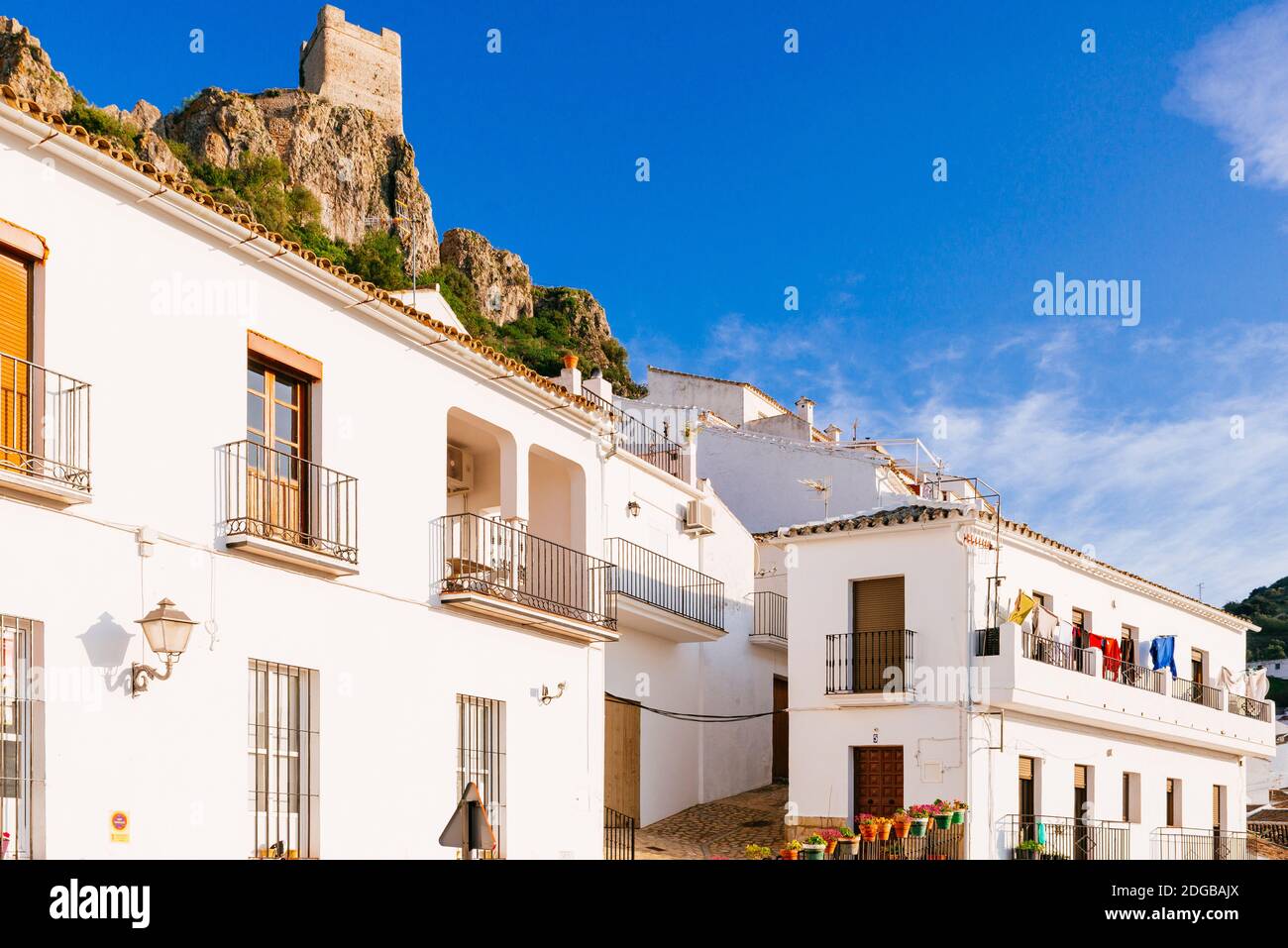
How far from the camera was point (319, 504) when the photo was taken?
1277cm

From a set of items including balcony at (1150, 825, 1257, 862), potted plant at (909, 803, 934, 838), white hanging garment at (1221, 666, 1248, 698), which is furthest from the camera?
white hanging garment at (1221, 666, 1248, 698)

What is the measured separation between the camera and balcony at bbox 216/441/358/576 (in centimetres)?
1157

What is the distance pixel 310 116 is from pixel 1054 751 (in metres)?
65.7

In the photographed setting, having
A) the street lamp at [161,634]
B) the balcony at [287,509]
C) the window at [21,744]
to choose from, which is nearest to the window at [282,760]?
the balcony at [287,509]

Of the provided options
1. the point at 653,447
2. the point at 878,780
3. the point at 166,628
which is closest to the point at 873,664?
the point at 878,780

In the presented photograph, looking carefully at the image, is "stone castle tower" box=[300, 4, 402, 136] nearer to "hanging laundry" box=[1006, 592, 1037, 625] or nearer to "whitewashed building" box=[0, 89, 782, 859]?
"hanging laundry" box=[1006, 592, 1037, 625]

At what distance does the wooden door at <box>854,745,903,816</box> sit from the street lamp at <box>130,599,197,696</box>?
50.1ft

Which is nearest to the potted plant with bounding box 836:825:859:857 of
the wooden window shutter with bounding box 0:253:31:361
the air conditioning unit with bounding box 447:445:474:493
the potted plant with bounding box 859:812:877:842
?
the potted plant with bounding box 859:812:877:842

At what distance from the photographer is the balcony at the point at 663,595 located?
23453 mm

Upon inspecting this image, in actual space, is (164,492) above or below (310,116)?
below
